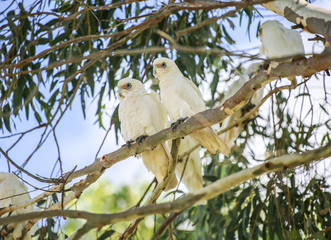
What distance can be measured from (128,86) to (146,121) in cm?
37

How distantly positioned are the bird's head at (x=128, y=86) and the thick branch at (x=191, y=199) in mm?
1791

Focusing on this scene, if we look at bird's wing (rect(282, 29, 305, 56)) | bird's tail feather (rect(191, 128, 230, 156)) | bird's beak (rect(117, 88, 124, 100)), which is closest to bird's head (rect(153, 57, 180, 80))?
bird's beak (rect(117, 88, 124, 100))

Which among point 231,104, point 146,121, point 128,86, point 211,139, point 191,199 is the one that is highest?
point 128,86

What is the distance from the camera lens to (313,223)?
2900 mm

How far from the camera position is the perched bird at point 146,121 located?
277 cm

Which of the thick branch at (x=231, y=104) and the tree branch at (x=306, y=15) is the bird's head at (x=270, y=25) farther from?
the thick branch at (x=231, y=104)

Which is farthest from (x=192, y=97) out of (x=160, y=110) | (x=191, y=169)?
(x=191, y=169)

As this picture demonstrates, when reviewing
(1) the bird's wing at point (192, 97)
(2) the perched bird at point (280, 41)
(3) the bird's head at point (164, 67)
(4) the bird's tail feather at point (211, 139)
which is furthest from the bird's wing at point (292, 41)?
(3) the bird's head at point (164, 67)

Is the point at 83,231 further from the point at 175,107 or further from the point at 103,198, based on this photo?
the point at 103,198

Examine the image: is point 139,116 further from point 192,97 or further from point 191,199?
point 191,199

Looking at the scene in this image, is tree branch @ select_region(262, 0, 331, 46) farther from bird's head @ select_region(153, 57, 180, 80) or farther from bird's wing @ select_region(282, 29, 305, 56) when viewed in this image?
bird's head @ select_region(153, 57, 180, 80)

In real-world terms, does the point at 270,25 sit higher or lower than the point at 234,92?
lower

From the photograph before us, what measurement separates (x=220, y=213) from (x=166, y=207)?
9.43ft

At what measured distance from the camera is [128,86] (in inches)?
119
